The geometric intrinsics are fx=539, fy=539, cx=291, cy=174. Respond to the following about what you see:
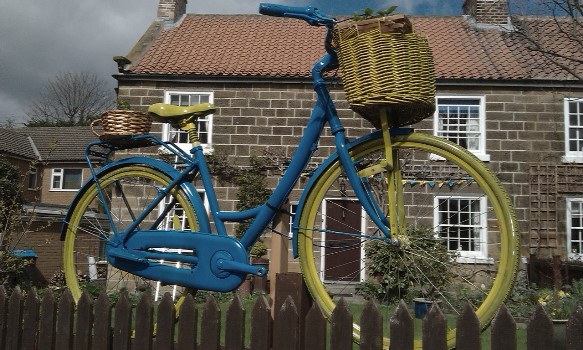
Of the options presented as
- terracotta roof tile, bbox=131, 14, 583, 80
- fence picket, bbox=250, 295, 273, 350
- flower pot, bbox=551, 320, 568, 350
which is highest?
terracotta roof tile, bbox=131, 14, 583, 80

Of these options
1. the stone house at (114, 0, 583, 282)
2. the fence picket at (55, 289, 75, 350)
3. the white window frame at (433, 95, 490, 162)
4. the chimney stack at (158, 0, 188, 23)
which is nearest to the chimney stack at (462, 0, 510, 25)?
the stone house at (114, 0, 583, 282)

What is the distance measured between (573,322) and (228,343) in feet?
5.29

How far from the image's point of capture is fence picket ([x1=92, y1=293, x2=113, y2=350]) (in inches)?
122

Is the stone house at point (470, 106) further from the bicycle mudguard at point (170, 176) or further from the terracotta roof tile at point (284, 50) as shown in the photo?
the bicycle mudguard at point (170, 176)

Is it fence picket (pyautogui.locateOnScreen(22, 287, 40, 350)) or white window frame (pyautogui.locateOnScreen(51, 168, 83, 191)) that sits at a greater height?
white window frame (pyautogui.locateOnScreen(51, 168, 83, 191))

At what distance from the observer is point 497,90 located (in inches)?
514

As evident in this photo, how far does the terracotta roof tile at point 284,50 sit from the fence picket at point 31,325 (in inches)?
412

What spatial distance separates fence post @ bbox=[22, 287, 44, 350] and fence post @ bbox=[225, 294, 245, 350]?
4.53ft

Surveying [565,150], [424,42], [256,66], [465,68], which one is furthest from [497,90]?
[424,42]

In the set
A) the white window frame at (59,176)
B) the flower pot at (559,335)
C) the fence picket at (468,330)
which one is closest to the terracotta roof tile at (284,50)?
the flower pot at (559,335)

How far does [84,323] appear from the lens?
318cm

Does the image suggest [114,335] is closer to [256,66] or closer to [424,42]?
[424,42]

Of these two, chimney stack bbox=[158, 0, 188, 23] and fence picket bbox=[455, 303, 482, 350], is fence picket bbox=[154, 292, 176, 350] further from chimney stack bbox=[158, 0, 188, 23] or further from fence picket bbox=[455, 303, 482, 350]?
chimney stack bbox=[158, 0, 188, 23]

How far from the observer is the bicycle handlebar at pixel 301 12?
287 cm
